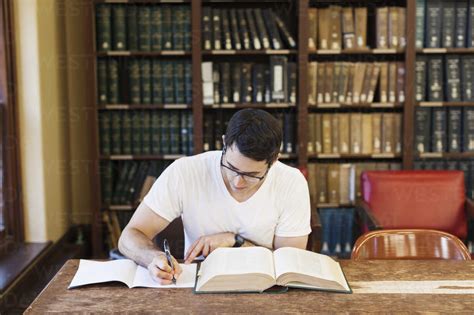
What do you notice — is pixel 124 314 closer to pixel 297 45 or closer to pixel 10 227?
pixel 10 227

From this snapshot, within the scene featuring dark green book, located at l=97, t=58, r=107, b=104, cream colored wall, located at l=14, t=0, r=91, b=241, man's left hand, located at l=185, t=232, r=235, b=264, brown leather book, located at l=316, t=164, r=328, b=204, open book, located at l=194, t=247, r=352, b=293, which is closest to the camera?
open book, located at l=194, t=247, r=352, b=293

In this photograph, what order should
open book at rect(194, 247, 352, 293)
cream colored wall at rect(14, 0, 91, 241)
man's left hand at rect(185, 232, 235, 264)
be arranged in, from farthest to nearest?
cream colored wall at rect(14, 0, 91, 241), man's left hand at rect(185, 232, 235, 264), open book at rect(194, 247, 352, 293)

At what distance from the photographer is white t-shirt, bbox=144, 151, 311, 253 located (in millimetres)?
1996

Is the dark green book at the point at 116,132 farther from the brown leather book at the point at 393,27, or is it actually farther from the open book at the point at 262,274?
the open book at the point at 262,274

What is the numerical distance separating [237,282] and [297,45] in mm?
2475

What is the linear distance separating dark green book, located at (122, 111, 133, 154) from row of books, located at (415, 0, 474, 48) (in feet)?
6.16

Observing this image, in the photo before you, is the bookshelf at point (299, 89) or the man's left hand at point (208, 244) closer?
the man's left hand at point (208, 244)

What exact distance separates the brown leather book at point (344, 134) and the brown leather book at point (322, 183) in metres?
0.16

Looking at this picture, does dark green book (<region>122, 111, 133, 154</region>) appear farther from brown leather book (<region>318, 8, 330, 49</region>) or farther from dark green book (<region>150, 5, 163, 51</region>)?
brown leather book (<region>318, 8, 330, 49</region>)

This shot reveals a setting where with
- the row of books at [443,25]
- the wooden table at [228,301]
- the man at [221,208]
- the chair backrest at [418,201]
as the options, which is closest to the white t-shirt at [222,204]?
the man at [221,208]

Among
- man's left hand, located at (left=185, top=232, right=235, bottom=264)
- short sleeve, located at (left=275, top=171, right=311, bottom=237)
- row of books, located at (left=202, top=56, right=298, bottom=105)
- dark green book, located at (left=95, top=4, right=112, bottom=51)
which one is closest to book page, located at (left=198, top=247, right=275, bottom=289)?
man's left hand, located at (left=185, top=232, right=235, bottom=264)

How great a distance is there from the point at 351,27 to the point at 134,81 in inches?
55.5

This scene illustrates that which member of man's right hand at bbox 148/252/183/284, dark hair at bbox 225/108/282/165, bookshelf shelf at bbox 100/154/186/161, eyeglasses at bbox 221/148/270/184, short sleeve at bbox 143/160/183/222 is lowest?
man's right hand at bbox 148/252/183/284

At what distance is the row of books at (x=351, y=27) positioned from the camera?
380 cm
